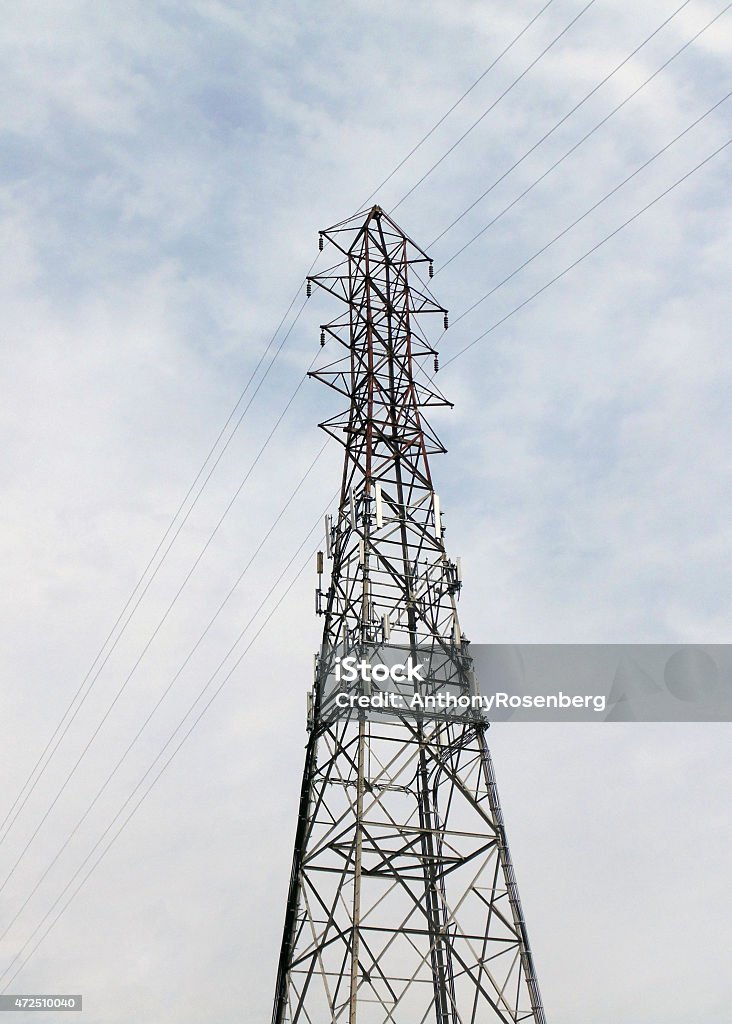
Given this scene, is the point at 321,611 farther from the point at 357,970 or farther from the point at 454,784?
the point at 357,970

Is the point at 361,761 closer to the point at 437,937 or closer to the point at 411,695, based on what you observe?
the point at 411,695


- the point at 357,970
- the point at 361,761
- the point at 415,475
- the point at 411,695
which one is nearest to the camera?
the point at 357,970

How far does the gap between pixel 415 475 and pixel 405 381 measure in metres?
3.21

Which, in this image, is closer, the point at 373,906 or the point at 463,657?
the point at 373,906

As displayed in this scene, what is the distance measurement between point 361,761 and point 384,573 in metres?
6.27

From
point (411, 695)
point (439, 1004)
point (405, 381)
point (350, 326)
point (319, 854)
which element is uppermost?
point (350, 326)

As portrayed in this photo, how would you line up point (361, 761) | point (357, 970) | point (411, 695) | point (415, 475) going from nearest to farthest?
point (357, 970) < point (361, 761) < point (411, 695) < point (415, 475)

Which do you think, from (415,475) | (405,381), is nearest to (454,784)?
(415,475)

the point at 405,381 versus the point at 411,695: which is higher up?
the point at 405,381

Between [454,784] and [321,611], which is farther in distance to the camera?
[321,611]

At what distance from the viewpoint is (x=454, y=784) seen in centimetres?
2864

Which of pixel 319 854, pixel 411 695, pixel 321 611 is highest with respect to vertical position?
pixel 321 611

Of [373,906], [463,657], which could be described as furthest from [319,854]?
[463,657]

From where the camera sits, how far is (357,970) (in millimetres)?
24688
